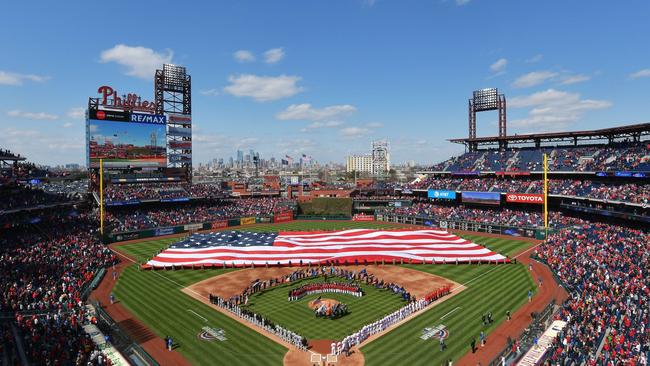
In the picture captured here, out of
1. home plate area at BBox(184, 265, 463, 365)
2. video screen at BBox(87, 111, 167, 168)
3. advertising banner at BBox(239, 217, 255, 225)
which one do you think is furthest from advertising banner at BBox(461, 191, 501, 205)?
video screen at BBox(87, 111, 167, 168)

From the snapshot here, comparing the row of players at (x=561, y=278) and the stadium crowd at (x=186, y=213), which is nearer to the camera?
the row of players at (x=561, y=278)

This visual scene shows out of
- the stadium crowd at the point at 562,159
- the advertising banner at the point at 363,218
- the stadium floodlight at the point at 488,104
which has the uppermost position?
the stadium floodlight at the point at 488,104

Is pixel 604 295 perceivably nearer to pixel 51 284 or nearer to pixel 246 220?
pixel 51 284

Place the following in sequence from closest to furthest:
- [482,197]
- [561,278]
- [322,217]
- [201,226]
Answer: [561,278] → [201,226] → [482,197] → [322,217]

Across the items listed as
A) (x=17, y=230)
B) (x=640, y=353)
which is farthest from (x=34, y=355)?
(x=17, y=230)

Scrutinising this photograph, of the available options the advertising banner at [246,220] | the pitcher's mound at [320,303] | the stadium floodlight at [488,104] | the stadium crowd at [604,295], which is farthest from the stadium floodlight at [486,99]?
the pitcher's mound at [320,303]

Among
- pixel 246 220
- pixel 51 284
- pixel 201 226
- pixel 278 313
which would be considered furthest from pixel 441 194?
pixel 51 284

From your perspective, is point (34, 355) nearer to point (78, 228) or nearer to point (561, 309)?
point (561, 309)

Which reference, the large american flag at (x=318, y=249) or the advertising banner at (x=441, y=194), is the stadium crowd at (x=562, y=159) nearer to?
the advertising banner at (x=441, y=194)
